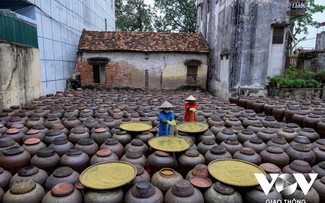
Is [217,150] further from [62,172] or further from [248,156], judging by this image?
[62,172]

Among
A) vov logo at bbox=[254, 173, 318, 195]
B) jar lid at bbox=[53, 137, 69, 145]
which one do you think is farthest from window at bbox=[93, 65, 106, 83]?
vov logo at bbox=[254, 173, 318, 195]

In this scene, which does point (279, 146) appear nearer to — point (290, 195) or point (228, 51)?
point (290, 195)

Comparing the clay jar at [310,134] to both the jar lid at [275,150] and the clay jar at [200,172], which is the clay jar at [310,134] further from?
the clay jar at [200,172]

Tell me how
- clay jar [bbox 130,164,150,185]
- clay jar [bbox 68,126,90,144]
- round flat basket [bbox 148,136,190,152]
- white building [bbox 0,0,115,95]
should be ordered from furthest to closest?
white building [bbox 0,0,115,95], clay jar [bbox 68,126,90,144], round flat basket [bbox 148,136,190,152], clay jar [bbox 130,164,150,185]

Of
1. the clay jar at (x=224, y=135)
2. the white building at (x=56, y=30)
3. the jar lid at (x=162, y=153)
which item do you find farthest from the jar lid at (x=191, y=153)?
the white building at (x=56, y=30)

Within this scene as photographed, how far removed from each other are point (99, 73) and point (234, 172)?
13.5 m

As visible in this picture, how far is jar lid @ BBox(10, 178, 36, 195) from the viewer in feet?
10.5

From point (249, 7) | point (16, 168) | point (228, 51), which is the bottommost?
point (16, 168)

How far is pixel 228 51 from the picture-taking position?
12211 mm

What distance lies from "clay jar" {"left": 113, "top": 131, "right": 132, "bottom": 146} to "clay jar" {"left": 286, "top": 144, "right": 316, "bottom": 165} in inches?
133

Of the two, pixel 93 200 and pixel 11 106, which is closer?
pixel 93 200

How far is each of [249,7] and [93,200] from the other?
1133 centimetres

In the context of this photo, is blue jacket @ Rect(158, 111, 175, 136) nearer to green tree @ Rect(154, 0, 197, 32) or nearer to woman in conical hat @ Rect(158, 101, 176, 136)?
woman in conical hat @ Rect(158, 101, 176, 136)

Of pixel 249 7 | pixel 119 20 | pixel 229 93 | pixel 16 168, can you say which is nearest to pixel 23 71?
pixel 16 168
